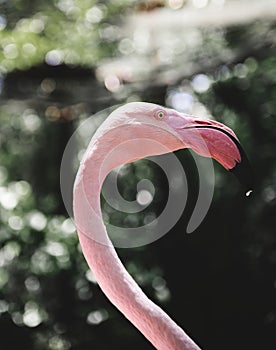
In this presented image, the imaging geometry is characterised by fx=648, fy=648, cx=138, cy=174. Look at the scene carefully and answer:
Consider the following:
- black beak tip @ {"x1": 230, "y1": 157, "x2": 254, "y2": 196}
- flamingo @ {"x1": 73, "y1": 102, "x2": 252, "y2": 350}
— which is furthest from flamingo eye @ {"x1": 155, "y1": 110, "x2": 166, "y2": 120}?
black beak tip @ {"x1": 230, "y1": 157, "x2": 254, "y2": 196}

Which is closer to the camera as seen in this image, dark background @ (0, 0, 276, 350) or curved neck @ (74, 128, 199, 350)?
curved neck @ (74, 128, 199, 350)

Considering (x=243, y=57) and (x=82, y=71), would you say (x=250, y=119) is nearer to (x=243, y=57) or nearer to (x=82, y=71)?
(x=243, y=57)

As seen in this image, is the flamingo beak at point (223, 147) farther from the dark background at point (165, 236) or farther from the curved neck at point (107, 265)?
the dark background at point (165, 236)

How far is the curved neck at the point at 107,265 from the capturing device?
81cm

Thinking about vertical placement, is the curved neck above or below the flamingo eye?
below

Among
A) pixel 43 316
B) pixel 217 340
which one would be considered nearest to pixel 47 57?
pixel 43 316

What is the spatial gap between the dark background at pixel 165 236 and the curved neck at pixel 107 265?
1648 mm

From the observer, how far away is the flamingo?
0.81 metres

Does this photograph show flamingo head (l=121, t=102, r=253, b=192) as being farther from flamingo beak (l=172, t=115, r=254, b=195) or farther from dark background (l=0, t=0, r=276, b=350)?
dark background (l=0, t=0, r=276, b=350)

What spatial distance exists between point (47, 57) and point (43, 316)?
47.1 inches

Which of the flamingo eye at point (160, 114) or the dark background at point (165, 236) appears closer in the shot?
the flamingo eye at point (160, 114)

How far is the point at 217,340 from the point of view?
8.69ft

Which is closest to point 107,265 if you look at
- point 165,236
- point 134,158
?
point 134,158

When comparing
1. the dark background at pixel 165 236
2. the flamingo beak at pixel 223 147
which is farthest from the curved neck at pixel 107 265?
the dark background at pixel 165 236
